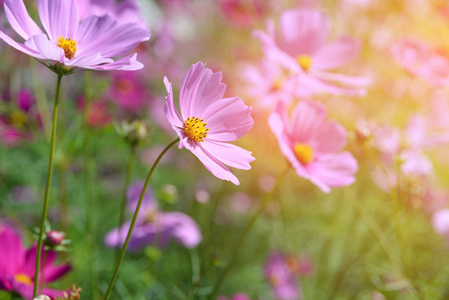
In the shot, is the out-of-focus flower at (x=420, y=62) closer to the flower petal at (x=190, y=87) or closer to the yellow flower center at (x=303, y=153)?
the yellow flower center at (x=303, y=153)

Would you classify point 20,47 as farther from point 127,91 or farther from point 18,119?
point 127,91

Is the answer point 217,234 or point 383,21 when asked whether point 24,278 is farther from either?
point 383,21

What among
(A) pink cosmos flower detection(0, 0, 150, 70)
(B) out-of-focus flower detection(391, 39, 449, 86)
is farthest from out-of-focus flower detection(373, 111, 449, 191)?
(A) pink cosmos flower detection(0, 0, 150, 70)

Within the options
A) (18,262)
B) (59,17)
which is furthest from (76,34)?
(18,262)

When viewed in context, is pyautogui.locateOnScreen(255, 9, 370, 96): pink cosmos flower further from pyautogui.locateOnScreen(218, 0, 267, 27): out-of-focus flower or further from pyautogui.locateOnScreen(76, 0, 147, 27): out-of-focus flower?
pyautogui.locateOnScreen(218, 0, 267, 27): out-of-focus flower

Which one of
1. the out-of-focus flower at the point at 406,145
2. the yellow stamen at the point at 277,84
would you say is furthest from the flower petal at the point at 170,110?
the out-of-focus flower at the point at 406,145

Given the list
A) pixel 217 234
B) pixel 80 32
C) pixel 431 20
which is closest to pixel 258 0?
pixel 431 20

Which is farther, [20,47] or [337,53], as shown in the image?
[337,53]
